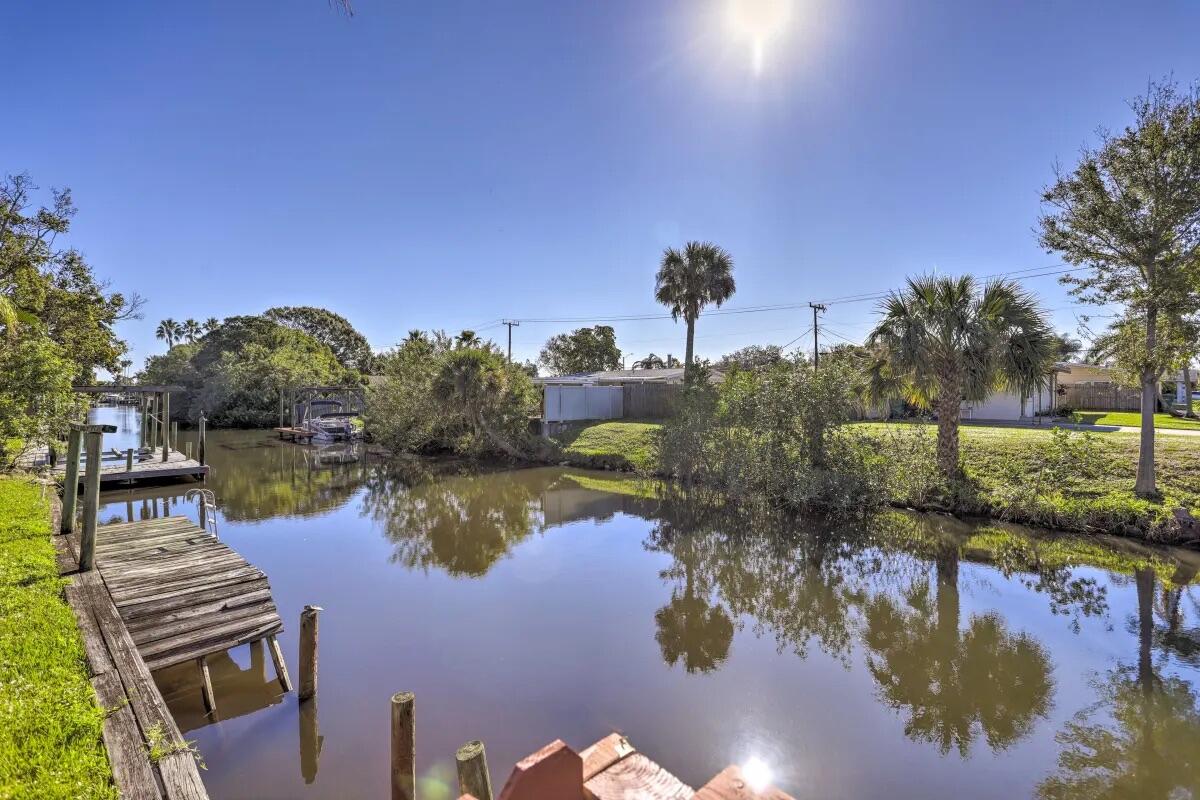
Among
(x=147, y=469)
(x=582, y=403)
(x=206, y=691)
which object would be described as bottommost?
(x=206, y=691)

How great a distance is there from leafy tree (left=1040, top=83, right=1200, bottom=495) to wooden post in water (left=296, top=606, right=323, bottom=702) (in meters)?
12.6

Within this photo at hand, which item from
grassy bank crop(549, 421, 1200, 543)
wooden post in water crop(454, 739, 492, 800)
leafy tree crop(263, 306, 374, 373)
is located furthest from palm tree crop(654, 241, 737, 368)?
leafy tree crop(263, 306, 374, 373)

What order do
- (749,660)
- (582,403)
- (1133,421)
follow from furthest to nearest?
(582,403) → (1133,421) → (749,660)

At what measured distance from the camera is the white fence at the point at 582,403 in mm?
22978

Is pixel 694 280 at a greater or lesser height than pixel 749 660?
greater

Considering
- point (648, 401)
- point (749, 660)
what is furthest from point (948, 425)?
point (648, 401)

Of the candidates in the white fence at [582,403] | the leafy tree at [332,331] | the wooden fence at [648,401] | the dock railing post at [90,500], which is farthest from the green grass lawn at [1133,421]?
the leafy tree at [332,331]

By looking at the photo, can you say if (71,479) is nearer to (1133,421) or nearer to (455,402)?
(455,402)

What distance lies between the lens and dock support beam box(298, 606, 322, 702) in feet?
16.1

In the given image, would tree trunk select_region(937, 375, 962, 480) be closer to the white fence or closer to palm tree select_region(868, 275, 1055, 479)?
palm tree select_region(868, 275, 1055, 479)

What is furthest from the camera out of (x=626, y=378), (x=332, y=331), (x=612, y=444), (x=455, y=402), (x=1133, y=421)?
(x=332, y=331)

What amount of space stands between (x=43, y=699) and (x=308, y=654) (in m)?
2.04

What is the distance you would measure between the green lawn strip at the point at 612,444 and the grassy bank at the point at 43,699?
45.0 ft

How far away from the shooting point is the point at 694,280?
2559 centimetres
